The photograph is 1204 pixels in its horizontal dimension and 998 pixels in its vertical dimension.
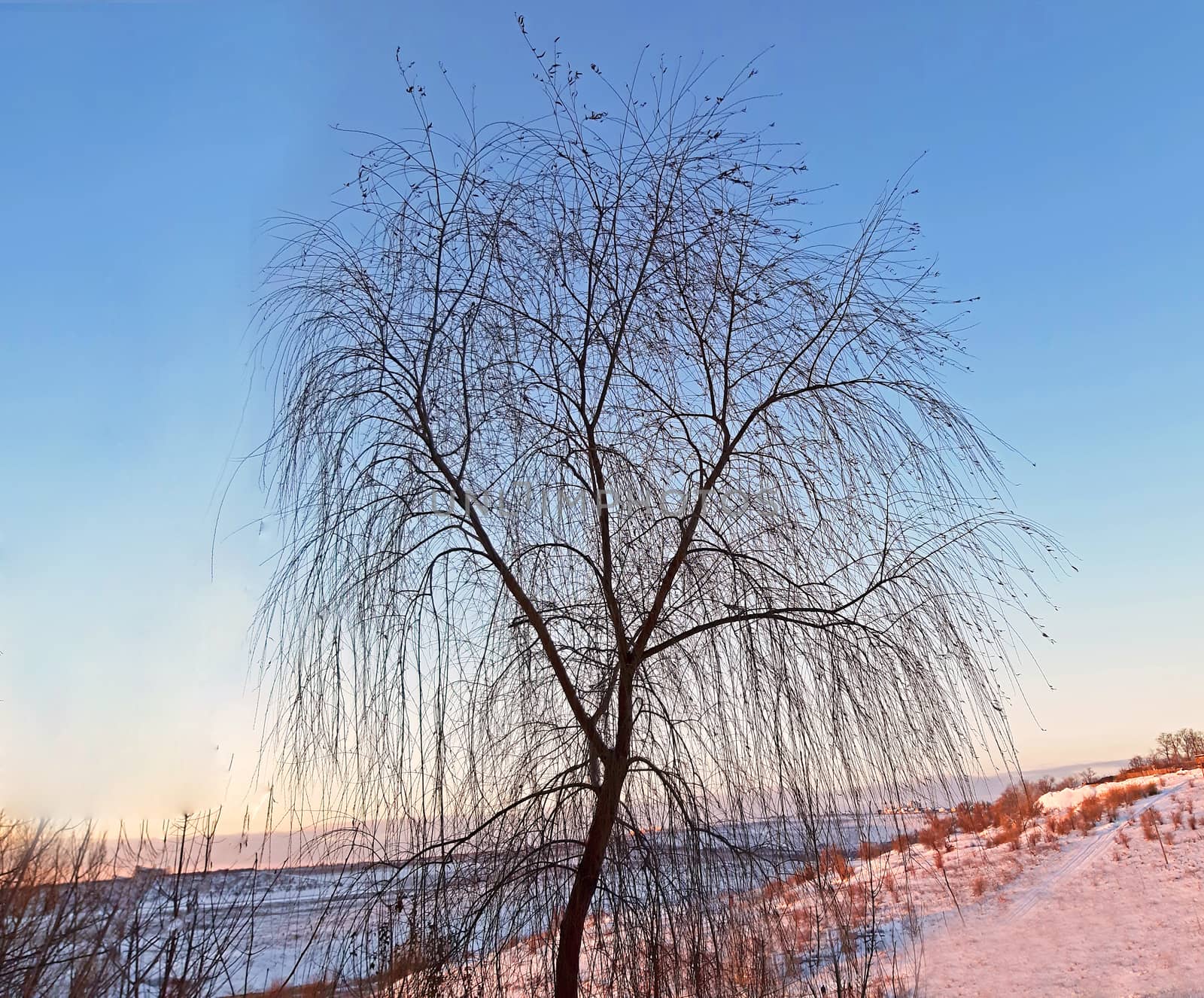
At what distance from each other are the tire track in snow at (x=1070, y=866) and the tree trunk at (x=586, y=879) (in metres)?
3.95

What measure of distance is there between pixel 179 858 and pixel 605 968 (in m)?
1.33

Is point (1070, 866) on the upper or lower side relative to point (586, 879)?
lower

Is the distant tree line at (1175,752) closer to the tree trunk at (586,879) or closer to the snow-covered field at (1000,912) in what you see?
the snow-covered field at (1000,912)

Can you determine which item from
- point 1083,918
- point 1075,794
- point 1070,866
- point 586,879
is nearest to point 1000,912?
point 1083,918

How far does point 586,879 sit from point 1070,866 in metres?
5.06

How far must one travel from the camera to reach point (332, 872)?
7.96 ft

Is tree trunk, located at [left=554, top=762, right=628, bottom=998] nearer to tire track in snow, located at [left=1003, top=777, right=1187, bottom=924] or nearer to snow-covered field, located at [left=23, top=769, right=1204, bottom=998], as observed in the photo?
snow-covered field, located at [left=23, top=769, right=1204, bottom=998]

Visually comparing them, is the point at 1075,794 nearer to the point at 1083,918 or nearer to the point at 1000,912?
the point at 1000,912

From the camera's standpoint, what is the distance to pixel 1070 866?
585 cm

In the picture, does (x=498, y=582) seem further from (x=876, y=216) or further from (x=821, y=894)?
(x=876, y=216)

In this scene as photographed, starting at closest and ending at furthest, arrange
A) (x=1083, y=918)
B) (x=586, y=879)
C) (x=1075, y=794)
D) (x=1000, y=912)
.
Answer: (x=586, y=879) → (x=1083, y=918) → (x=1000, y=912) → (x=1075, y=794)

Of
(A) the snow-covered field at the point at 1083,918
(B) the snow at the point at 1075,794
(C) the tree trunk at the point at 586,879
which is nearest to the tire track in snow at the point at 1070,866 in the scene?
(A) the snow-covered field at the point at 1083,918

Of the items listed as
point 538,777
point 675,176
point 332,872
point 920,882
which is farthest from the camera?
point 920,882

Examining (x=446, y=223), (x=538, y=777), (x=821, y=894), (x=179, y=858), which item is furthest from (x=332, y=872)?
(x=446, y=223)
